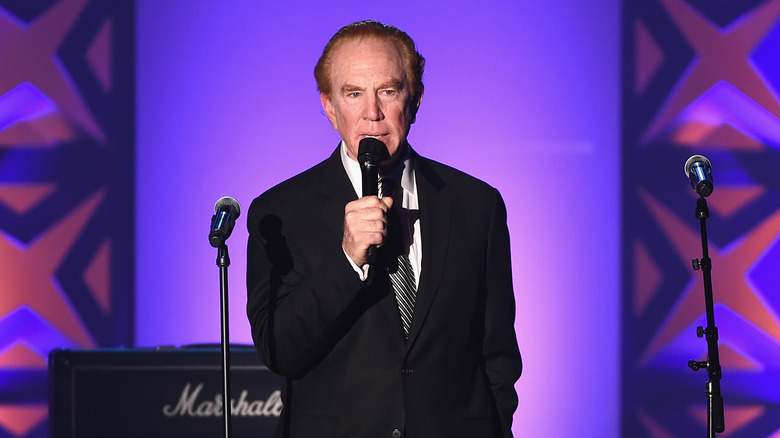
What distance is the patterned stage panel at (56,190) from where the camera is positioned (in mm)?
3992

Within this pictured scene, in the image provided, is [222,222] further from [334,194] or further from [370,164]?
[370,164]

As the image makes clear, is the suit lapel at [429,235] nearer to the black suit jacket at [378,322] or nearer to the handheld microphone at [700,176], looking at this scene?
the black suit jacket at [378,322]

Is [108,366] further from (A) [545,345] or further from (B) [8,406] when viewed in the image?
(A) [545,345]

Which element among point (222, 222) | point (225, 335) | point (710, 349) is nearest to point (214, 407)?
point (225, 335)

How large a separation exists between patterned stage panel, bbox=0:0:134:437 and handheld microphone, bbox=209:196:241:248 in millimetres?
2333

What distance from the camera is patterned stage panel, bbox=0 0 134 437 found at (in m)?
3.99

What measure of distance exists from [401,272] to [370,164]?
242mm

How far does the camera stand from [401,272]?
174 cm

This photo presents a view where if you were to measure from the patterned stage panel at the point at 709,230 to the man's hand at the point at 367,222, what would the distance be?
8.97 feet

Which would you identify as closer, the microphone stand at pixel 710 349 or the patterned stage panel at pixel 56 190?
the microphone stand at pixel 710 349

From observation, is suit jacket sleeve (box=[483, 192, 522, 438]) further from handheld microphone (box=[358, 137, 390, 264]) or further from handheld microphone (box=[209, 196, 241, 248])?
handheld microphone (box=[209, 196, 241, 248])

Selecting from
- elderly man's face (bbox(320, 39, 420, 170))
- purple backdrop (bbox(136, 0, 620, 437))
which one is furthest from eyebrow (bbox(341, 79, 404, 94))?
purple backdrop (bbox(136, 0, 620, 437))

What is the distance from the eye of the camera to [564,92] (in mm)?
4055

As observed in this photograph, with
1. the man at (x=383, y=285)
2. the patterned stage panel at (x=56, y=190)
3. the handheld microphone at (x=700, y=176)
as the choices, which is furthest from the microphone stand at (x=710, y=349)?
the patterned stage panel at (x=56, y=190)
